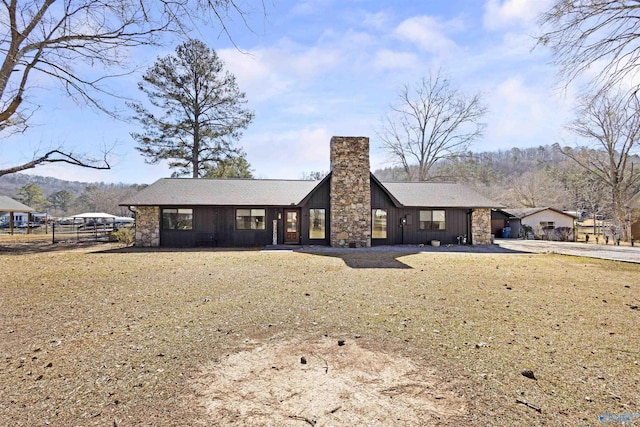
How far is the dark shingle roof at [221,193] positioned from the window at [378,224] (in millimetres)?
3760

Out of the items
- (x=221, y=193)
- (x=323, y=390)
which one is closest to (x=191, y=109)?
(x=221, y=193)

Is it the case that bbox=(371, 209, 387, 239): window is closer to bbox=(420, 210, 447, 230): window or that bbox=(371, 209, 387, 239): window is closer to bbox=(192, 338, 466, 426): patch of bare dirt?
bbox=(420, 210, 447, 230): window

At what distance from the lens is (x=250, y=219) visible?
53.4 feet

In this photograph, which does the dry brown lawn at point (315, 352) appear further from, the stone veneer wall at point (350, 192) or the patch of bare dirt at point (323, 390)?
the stone veneer wall at point (350, 192)

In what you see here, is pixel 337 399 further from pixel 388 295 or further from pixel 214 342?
pixel 388 295

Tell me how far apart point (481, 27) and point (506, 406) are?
31.7 ft

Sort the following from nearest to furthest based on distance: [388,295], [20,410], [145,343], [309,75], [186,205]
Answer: [20,410] < [145,343] < [388,295] < [309,75] < [186,205]

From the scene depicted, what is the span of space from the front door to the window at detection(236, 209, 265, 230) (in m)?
1.20

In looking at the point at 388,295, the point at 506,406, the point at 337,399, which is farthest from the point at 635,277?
the point at 337,399

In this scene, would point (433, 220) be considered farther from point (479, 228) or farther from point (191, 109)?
point (191, 109)

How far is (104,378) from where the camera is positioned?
10.2ft

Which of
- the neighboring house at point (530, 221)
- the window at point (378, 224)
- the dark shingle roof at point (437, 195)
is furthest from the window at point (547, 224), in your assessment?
the window at point (378, 224)

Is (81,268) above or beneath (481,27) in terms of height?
beneath

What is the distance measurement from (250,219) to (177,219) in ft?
11.8
